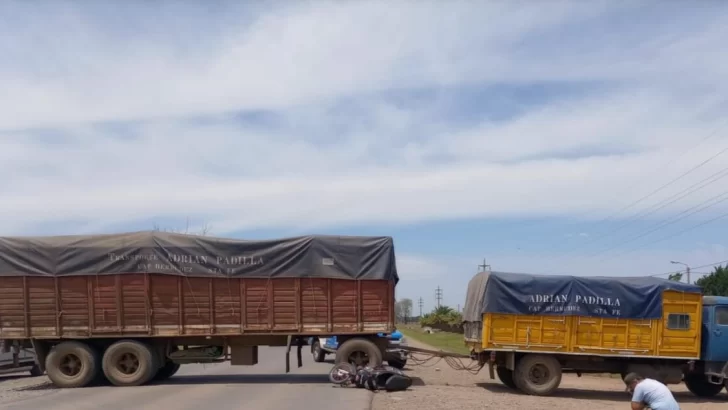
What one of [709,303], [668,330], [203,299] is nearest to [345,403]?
[203,299]

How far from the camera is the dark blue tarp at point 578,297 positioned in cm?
1762

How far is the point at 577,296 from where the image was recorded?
58.2 ft

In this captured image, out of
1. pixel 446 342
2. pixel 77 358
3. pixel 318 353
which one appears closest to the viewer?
pixel 77 358

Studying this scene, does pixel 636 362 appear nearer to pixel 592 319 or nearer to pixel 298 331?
pixel 592 319

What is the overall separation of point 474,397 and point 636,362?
169 inches

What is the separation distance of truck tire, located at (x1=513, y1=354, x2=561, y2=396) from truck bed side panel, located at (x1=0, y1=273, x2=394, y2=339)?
3364mm

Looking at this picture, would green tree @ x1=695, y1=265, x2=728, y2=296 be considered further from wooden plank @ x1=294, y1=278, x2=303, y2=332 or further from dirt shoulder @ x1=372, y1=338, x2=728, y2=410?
wooden plank @ x1=294, y1=278, x2=303, y2=332

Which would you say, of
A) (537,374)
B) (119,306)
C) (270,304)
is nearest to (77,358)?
(119,306)

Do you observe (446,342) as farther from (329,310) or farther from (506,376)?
(329,310)

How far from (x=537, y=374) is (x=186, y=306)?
882 cm

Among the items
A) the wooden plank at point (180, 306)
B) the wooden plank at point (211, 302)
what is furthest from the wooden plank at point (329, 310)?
the wooden plank at point (180, 306)

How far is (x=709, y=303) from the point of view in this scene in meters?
17.9

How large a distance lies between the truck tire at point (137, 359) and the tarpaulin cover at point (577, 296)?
27.1ft

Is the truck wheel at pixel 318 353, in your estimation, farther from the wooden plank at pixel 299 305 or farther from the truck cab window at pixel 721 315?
the truck cab window at pixel 721 315
